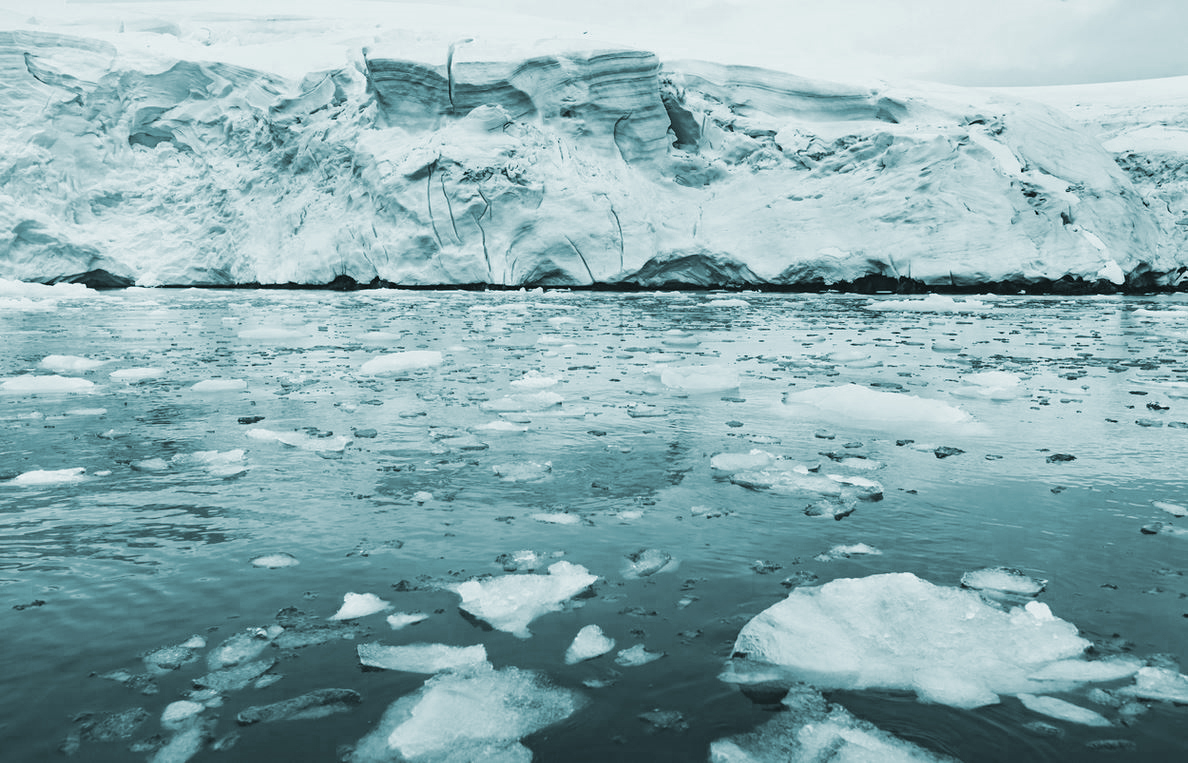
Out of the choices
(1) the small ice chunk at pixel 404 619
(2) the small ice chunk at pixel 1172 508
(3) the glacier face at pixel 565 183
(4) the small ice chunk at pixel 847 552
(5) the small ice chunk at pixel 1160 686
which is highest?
(3) the glacier face at pixel 565 183

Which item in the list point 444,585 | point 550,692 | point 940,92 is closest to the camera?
point 550,692

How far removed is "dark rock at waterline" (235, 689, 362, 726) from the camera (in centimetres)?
139

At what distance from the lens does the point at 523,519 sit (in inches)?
95.4

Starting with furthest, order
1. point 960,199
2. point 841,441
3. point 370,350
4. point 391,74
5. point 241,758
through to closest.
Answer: point 391,74, point 960,199, point 370,350, point 841,441, point 241,758

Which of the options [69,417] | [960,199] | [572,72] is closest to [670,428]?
[69,417]

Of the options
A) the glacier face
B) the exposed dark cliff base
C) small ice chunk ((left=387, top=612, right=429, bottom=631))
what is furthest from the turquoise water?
the exposed dark cliff base

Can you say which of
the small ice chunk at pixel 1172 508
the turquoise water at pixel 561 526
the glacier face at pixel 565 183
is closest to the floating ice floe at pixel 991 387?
the turquoise water at pixel 561 526

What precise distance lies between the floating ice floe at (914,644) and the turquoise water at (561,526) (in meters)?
0.07

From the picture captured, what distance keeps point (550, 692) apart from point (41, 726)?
87 cm

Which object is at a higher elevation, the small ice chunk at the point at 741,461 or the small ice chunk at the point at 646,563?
the small ice chunk at the point at 741,461

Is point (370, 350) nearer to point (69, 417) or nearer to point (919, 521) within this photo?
point (69, 417)

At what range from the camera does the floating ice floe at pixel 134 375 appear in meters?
5.08

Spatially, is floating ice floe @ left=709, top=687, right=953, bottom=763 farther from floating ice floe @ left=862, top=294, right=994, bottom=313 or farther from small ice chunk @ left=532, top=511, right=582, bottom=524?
floating ice floe @ left=862, top=294, right=994, bottom=313

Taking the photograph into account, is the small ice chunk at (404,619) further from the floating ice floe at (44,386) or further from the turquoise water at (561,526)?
the floating ice floe at (44,386)
